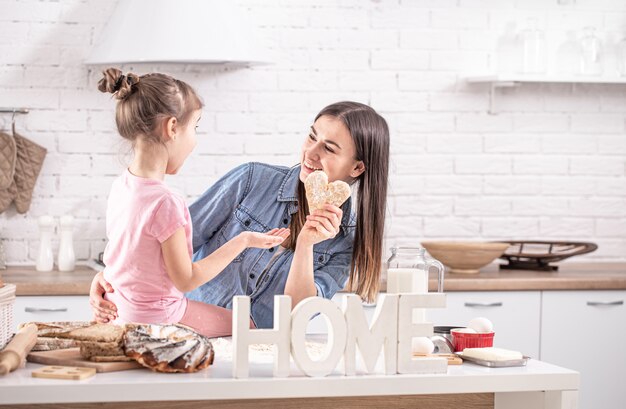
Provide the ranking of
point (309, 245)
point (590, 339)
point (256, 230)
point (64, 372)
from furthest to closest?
point (590, 339) < point (256, 230) < point (309, 245) < point (64, 372)

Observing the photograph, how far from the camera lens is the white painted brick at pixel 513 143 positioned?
4668mm

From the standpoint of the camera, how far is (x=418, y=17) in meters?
4.58

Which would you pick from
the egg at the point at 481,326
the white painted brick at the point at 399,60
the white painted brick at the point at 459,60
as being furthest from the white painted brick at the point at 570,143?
the egg at the point at 481,326

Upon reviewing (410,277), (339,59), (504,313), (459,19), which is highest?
(459,19)

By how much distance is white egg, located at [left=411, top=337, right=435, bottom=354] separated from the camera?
7.07 ft

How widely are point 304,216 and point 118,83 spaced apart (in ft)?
2.73

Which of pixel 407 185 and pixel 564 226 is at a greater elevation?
pixel 407 185

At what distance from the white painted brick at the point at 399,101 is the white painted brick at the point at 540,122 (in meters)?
0.48

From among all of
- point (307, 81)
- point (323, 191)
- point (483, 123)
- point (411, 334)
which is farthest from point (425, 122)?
point (411, 334)

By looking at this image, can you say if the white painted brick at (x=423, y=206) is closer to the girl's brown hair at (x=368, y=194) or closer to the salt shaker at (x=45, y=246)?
the salt shaker at (x=45, y=246)

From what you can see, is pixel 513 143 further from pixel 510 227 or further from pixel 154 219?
pixel 154 219

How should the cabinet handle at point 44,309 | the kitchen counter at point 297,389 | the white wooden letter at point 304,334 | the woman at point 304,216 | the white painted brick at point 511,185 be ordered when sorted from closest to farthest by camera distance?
1. the kitchen counter at point 297,389
2. the white wooden letter at point 304,334
3. the woman at point 304,216
4. the cabinet handle at point 44,309
5. the white painted brick at point 511,185

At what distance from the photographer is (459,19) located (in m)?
4.62

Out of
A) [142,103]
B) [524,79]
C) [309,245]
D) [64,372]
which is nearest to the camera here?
[64,372]
